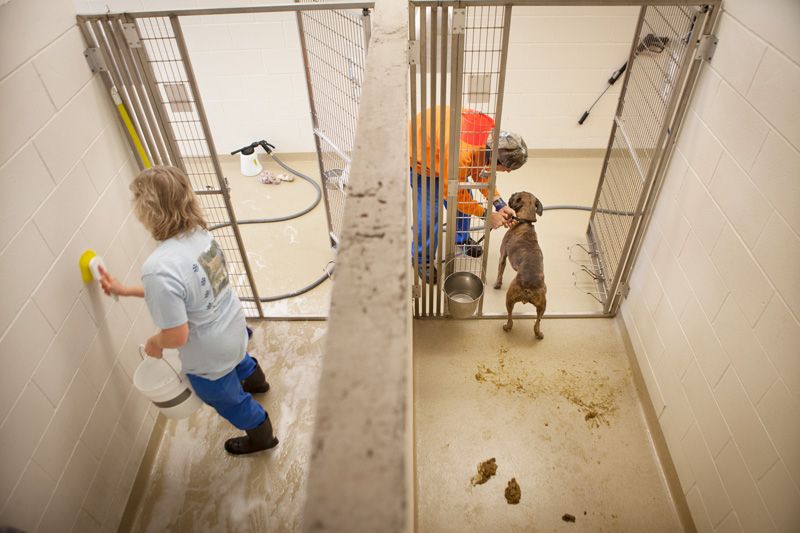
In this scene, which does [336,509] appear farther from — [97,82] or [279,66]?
[279,66]

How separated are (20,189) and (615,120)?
2.92m

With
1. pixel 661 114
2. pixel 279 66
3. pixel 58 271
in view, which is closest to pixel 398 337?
pixel 58 271

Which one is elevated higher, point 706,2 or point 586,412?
point 706,2

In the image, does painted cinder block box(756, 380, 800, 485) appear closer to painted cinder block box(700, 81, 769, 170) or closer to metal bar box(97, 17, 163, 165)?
painted cinder block box(700, 81, 769, 170)

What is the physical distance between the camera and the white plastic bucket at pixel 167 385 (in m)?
1.84

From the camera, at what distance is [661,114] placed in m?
2.18

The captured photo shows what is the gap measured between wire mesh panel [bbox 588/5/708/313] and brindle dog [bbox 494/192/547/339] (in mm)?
506

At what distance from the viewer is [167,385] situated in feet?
6.03

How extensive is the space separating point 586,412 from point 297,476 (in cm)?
144

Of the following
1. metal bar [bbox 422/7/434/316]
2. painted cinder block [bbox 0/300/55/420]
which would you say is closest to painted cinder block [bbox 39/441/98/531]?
painted cinder block [bbox 0/300/55/420]

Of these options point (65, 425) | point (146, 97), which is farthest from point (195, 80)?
point (65, 425)

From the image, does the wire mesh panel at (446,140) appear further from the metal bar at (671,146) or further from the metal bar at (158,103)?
the metal bar at (158,103)

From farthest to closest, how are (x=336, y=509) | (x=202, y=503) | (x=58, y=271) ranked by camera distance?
1. (x=202, y=503)
2. (x=58, y=271)
3. (x=336, y=509)

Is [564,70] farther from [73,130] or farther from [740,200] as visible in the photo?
[73,130]
